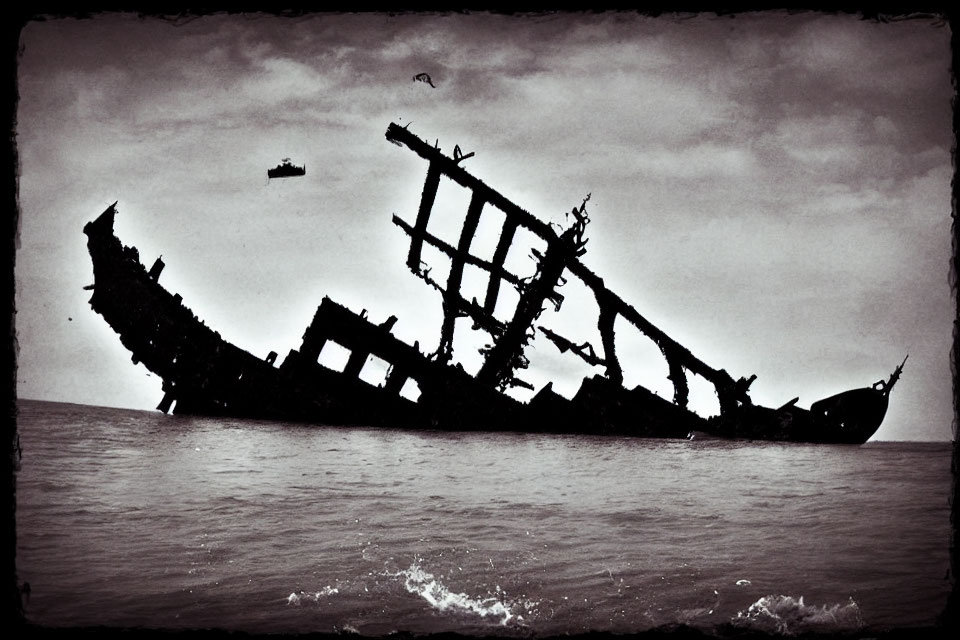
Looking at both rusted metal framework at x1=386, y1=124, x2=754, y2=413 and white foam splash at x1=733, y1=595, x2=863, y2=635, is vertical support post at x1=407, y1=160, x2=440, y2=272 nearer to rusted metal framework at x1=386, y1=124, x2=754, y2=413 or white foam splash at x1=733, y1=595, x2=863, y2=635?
rusted metal framework at x1=386, y1=124, x2=754, y2=413

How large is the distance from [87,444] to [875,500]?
11898 mm

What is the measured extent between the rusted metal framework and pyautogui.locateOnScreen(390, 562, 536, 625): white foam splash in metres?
11.5

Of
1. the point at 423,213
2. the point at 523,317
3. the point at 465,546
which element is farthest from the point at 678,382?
the point at 465,546

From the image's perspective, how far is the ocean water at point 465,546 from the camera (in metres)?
3.59

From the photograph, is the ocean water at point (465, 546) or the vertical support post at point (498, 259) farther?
the vertical support post at point (498, 259)

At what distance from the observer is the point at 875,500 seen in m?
7.41

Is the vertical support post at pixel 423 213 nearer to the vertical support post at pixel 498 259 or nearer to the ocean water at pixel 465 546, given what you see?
the vertical support post at pixel 498 259

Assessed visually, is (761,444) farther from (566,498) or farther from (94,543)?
(94,543)

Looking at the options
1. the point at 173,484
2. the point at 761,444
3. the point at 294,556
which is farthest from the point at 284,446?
the point at 761,444

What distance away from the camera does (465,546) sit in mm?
4973

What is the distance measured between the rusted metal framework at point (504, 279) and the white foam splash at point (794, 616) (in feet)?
39.6

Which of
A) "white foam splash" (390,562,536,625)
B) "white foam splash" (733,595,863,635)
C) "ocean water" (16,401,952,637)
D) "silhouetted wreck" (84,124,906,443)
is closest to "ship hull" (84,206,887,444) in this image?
"silhouetted wreck" (84,124,906,443)

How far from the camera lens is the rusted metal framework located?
1538cm

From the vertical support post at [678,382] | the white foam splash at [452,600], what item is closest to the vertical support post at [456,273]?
the vertical support post at [678,382]
